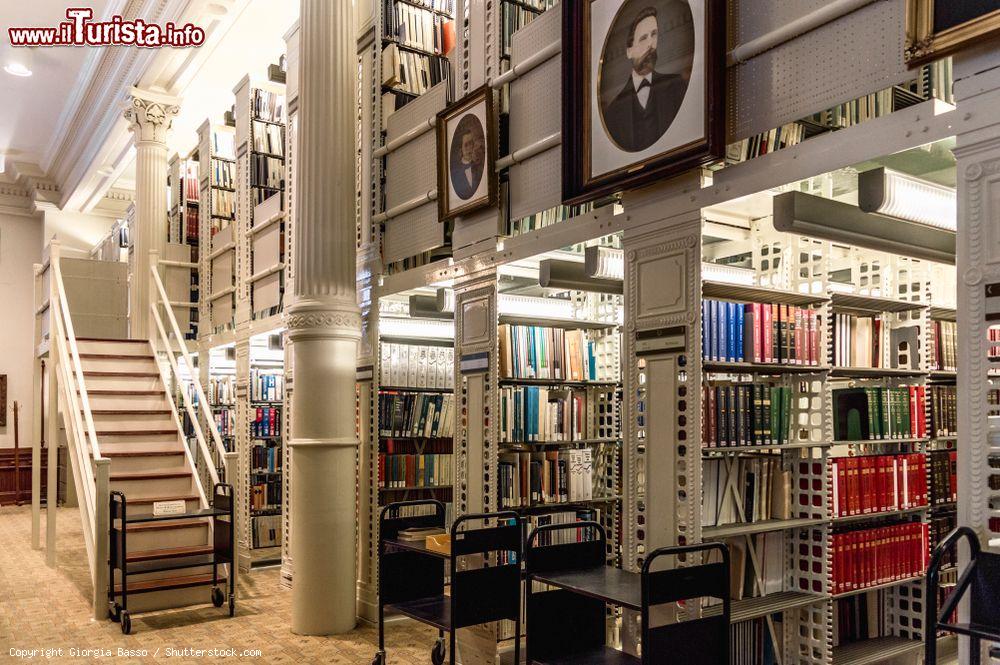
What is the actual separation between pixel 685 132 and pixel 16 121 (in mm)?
11431

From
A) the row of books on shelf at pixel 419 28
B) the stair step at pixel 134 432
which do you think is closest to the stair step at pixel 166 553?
the stair step at pixel 134 432

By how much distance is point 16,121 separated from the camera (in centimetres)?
1146

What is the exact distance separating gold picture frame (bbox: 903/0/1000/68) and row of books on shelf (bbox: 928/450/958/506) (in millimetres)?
2730

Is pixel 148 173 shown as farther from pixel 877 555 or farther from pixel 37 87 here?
pixel 877 555

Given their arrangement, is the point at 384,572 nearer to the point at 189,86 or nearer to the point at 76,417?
the point at 76,417

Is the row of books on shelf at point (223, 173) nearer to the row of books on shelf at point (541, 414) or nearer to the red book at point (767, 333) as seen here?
the row of books on shelf at point (541, 414)

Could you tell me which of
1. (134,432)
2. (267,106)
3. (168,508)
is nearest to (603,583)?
(168,508)

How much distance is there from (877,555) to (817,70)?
2419 millimetres

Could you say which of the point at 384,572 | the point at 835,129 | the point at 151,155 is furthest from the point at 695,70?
the point at 151,155

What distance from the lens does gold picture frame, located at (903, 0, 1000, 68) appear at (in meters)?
2.16

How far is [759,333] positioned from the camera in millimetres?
3559

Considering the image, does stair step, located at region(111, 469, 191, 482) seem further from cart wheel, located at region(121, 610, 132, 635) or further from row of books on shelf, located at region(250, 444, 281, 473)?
cart wheel, located at region(121, 610, 132, 635)

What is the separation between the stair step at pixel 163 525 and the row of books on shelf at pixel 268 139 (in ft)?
11.2

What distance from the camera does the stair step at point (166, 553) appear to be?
5.66 metres
